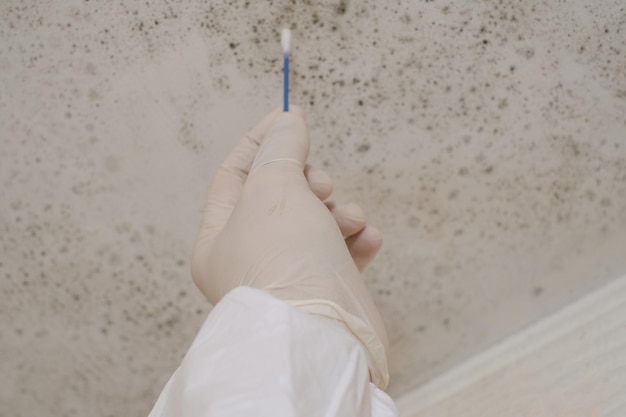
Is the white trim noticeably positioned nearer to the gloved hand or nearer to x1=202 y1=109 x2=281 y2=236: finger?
the gloved hand

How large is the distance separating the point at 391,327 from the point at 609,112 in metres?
0.61

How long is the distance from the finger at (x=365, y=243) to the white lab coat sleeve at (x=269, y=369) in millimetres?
370

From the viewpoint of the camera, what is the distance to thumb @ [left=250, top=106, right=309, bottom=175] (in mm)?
928

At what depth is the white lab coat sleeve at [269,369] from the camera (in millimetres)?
549

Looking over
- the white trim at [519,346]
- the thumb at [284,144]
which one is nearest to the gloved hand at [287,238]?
the thumb at [284,144]

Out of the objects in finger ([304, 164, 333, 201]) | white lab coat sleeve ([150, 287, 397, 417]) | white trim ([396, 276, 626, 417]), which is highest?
finger ([304, 164, 333, 201])

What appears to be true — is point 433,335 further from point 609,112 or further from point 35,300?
point 35,300

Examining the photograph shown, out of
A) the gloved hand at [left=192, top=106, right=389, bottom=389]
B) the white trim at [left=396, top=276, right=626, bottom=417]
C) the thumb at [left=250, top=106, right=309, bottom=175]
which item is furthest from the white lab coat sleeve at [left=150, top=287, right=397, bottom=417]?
the white trim at [left=396, top=276, right=626, bottom=417]

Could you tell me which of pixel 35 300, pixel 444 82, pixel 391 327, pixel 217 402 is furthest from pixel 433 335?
pixel 35 300

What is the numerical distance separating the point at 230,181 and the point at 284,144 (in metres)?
0.14

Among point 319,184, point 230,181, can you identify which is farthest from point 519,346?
point 230,181

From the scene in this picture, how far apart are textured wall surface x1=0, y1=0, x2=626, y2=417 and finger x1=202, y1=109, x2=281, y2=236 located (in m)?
0.20

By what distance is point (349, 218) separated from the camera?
98cm

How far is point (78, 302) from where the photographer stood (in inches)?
47.9
